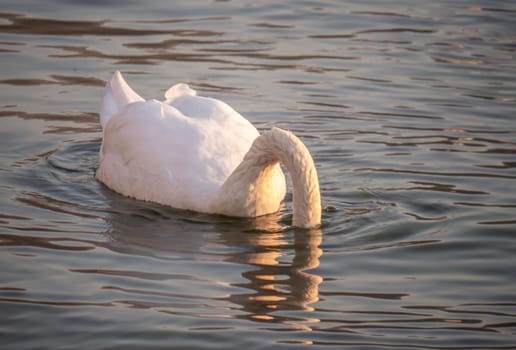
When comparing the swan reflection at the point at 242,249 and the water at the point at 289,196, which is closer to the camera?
the water at the point at 289,196

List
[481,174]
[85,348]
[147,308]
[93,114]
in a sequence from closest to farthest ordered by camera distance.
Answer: [85,348], [147,308], [481,174], [93,114]

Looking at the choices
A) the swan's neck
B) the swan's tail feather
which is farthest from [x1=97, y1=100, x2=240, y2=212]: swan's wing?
the swan's tail feather

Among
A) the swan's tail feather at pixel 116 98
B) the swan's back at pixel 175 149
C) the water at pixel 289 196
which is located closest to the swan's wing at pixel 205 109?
the swan's back at pixel 175 149

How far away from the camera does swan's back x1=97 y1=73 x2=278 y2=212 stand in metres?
8.83

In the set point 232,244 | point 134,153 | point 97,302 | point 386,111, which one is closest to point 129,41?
point 386,111

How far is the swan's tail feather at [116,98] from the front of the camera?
10555 mm

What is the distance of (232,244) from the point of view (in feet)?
26.3

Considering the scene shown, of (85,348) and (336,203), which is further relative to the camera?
(336,203)

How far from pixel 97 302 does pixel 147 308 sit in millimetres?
350

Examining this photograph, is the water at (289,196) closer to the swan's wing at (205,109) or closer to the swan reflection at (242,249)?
the swan reflection at (242,249)

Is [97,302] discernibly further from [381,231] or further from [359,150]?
[359,150]

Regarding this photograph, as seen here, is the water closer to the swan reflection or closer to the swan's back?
the swan reflection

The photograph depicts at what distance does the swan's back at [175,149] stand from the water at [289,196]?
0.17 metres

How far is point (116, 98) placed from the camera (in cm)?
1068
